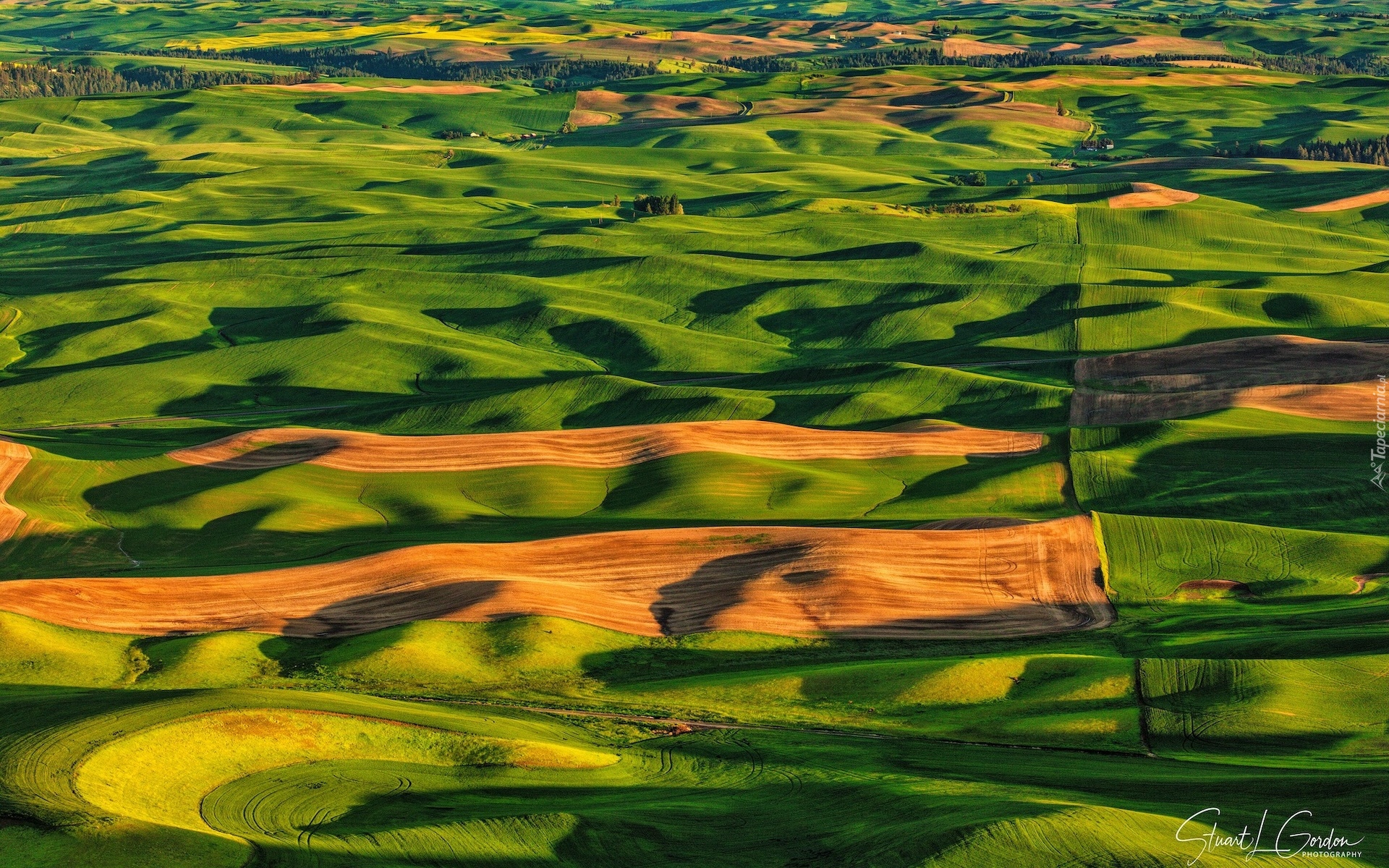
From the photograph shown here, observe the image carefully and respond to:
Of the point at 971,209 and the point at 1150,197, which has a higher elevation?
the point at 971,209

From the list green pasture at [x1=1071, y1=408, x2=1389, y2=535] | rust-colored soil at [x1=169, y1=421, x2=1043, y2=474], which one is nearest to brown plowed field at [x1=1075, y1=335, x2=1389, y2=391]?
green pasture at [x1=1071, y1=408, x2=1389, y2=535]

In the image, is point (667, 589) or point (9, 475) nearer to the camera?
point (667, 589)

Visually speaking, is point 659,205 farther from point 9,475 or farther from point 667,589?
point 667,589

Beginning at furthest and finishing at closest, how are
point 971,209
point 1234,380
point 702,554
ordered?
point 971,209 < point 1234,380 < point 702,554

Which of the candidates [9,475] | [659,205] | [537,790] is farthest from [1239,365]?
[659,205]

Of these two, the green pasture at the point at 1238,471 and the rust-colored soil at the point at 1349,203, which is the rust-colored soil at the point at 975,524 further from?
the rust-colored soil at the point at 1349,203

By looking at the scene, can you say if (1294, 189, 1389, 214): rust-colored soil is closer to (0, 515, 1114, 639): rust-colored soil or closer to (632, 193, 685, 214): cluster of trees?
(632, 193, 685, 214): cluster of trees

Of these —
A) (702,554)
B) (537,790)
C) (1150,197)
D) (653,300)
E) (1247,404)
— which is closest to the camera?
(537,790)
